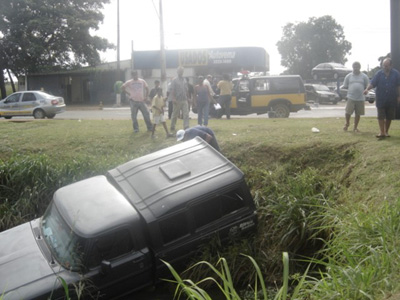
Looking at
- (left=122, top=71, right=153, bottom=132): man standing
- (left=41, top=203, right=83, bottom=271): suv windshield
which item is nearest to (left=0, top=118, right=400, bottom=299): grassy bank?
(left=122, top=71, right=153, bottom=132): man standing

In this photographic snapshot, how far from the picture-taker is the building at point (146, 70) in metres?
34.3

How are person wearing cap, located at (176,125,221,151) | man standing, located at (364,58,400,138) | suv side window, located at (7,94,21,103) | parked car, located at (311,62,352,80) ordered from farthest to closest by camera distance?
parked car, located at (311,62,352,80) → suv side window, located at (7,94,21,103) → man standing, located at (364,58,400,138) → person wearing cap, located at (176,125,221,151)

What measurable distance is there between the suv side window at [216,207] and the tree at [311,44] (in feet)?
208

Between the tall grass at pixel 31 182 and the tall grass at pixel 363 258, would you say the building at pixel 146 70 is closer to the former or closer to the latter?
the tall grass at pixel 31 182

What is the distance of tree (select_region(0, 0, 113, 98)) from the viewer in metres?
37.5

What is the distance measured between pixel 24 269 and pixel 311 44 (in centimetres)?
6649

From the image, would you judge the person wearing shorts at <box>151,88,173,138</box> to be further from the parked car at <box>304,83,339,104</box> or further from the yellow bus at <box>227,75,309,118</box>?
the parked car at <box>304,83,339,104</box>

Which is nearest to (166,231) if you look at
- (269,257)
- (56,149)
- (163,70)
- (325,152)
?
(269,257)

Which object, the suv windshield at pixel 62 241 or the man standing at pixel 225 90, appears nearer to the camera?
the suv windshield at pixel 62 241

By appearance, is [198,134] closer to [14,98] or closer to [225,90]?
[225,90]

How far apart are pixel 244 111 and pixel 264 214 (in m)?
10.7

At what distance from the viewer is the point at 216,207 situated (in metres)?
6.51

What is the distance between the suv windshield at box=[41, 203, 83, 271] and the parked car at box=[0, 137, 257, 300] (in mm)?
12

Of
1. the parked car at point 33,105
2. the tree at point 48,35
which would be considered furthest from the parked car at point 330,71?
the parked car at point 33,105
